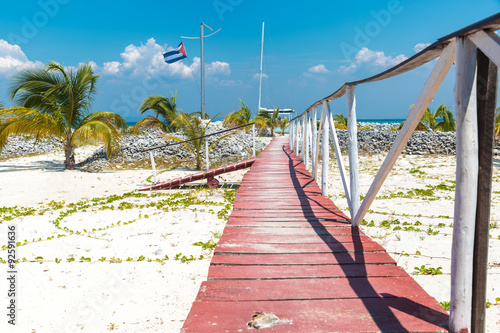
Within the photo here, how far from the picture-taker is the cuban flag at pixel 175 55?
874 inches

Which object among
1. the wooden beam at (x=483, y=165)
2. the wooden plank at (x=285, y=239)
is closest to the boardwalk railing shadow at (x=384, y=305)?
the wooden beam at (x=483, y=165)

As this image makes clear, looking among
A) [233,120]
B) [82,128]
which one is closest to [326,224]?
[82,128]

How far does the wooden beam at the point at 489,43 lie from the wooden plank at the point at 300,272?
1408 millimetres

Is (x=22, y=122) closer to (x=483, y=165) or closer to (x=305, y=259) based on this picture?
(x=305, y=259)

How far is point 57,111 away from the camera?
543 inches

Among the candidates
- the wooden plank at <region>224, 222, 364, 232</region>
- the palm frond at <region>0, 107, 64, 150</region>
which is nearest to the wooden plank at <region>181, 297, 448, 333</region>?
the wooden plank at <region>224, 222, 364, 232</region>

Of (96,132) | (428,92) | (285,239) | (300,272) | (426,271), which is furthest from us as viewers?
(96,132)

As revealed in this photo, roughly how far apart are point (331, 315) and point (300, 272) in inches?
19.9

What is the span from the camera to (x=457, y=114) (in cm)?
142

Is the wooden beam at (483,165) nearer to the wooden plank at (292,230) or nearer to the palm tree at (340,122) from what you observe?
the wooden plank at (292,230)

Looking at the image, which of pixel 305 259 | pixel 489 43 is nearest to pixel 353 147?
pixel 305 259

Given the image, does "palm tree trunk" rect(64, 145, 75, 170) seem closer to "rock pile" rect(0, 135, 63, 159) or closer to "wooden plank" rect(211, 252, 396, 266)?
"rock pile" rect(0, 135, 63, 159)

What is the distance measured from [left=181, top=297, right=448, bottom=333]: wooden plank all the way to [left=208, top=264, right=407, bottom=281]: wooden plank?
291 millimetres

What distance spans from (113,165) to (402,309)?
16.2 metres
